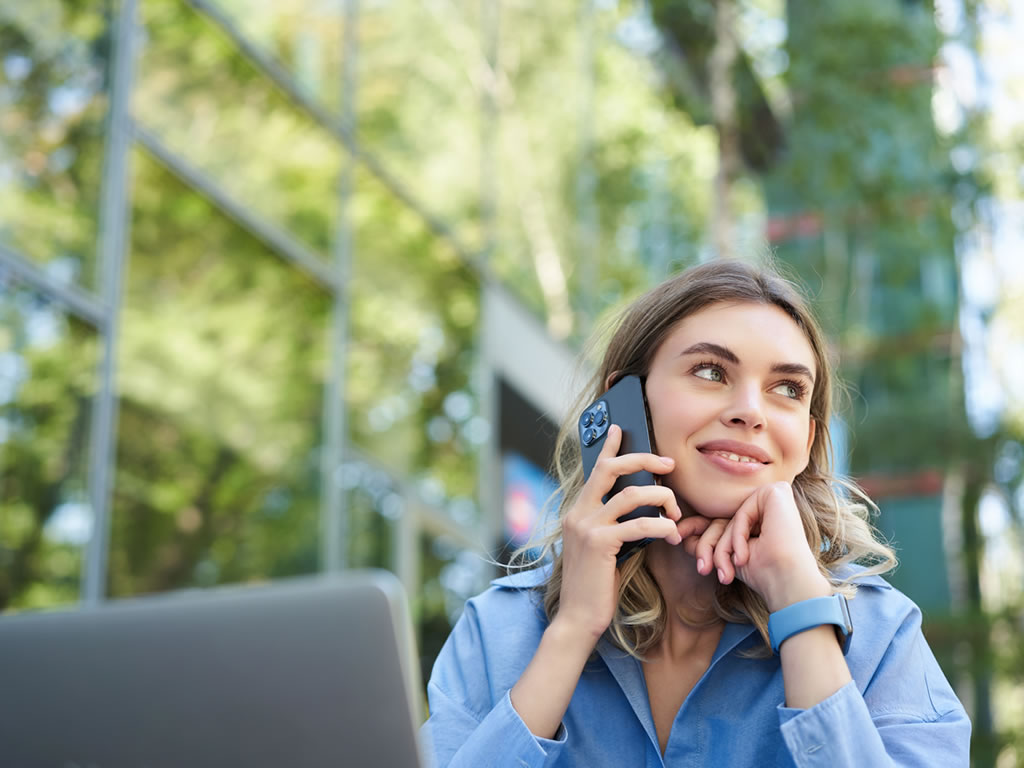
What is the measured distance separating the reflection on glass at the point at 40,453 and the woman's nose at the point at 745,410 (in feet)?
12.1

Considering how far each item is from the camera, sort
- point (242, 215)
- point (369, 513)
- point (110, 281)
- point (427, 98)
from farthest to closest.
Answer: point (427, 98)
point (369, 513)
point (242, 215)
point (110, 281)

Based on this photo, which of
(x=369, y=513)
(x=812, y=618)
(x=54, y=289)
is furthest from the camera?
(x=369, y=513)

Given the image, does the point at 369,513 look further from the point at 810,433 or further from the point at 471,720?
the point at 471,720

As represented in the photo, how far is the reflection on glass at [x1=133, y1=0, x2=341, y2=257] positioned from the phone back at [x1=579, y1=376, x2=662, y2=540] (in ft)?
13.8

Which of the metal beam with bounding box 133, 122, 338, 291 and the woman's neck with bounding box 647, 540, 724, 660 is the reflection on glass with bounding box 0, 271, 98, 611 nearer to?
the metal beam with bounding box 133, 122, 338, 291

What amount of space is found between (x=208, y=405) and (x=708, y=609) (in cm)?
449

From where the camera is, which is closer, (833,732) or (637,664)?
(833,732)

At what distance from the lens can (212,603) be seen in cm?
104

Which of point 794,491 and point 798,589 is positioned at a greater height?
point 794,491

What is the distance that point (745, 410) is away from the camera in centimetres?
182

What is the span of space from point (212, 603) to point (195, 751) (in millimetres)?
127

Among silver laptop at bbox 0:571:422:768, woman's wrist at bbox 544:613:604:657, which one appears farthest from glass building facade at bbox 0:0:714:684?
silver laptop at bbox 0:571:422:768

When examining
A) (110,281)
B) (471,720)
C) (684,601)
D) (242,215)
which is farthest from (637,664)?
(242,215)

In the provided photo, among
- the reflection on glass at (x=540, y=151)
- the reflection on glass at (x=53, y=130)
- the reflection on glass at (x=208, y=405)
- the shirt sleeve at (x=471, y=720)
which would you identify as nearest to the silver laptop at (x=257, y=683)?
the shirt sleeve at (x=471, y=720)
